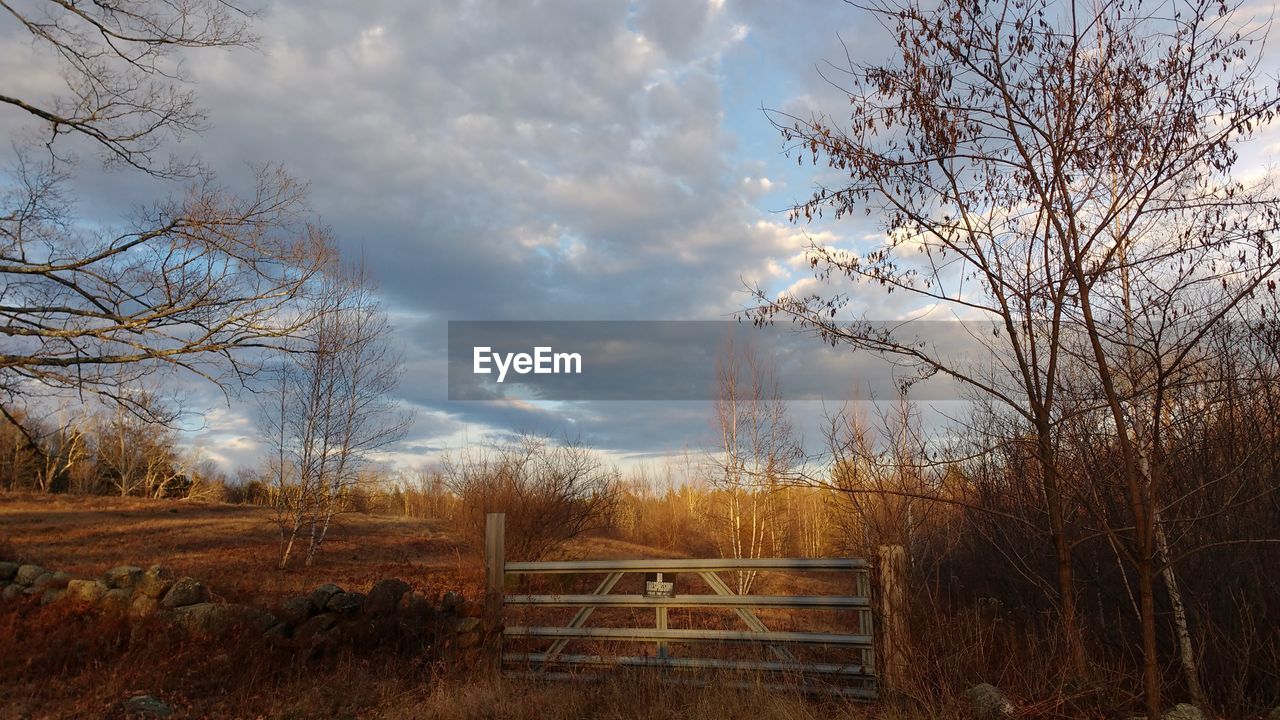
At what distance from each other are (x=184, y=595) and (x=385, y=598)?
2.44 metres

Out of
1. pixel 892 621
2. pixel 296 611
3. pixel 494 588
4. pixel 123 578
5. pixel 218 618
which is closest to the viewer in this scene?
pixel 892 621

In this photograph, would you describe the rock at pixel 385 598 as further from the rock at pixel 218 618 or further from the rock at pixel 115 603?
the rock at pixel 115 603

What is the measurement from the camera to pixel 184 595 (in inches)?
363

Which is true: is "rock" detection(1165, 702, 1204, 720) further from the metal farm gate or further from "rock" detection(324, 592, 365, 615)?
"rock" detection(324, 592, 365, 615)

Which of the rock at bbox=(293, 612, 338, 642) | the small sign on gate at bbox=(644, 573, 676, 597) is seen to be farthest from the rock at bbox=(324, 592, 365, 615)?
the small sign on gate at bbox=(644, 573, 676, 597)

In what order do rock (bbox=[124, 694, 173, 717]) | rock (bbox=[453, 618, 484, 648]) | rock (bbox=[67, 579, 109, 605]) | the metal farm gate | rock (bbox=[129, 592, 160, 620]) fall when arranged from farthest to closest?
rock (bbox=[67, 579, 109, 605])
rock (bbox=[129, 592, 160, 620])
rock (bbox=[453, 618, 484, 648])
rock (bbox=[124, 694, 173, 717])
the metal farm gate

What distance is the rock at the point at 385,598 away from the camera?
9016 millimetres

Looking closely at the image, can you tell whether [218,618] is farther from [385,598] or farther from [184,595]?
[385,598]

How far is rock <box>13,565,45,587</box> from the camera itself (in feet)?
34.2

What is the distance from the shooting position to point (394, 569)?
55.0 feet

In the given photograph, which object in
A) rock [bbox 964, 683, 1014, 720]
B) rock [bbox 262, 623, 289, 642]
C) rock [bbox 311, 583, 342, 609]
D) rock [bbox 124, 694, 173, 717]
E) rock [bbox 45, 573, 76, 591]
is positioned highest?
rock [bbox 45, 573, 76, 591]

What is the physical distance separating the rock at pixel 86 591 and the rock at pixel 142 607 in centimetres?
49

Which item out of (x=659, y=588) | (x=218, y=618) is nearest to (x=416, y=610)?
(x=218, y=618)

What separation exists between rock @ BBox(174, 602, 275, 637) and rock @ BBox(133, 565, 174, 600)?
2.46 ft
